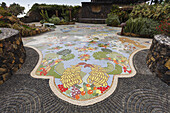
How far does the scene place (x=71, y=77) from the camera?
2.69 metres

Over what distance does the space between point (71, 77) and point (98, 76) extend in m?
0.84

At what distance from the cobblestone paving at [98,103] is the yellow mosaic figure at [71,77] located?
0.45m

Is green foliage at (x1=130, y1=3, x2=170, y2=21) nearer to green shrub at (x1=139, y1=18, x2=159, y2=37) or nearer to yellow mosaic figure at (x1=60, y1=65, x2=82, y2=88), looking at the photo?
green shrub at (x1=139, y1=18, x2=159, y2=37)

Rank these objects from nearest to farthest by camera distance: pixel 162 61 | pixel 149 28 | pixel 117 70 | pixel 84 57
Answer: pixel 162 61 < pixel 117 70 < pixel 84 57 < pixel 149 28

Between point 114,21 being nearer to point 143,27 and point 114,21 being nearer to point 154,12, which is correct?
point 154,12

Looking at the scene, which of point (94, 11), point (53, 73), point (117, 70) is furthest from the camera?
point (94, 11)

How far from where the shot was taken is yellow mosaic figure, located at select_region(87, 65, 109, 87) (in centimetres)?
251

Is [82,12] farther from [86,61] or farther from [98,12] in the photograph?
[86,61]

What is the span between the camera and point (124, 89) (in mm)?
2301

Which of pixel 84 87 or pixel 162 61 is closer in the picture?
pixel 84 87

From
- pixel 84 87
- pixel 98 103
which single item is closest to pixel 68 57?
pixel 84 87

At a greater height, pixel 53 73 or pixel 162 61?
pixel 162 61

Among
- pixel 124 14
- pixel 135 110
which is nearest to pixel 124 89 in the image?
pixel 135 110

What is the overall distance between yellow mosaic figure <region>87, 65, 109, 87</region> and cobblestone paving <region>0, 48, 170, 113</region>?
419 millimetres
